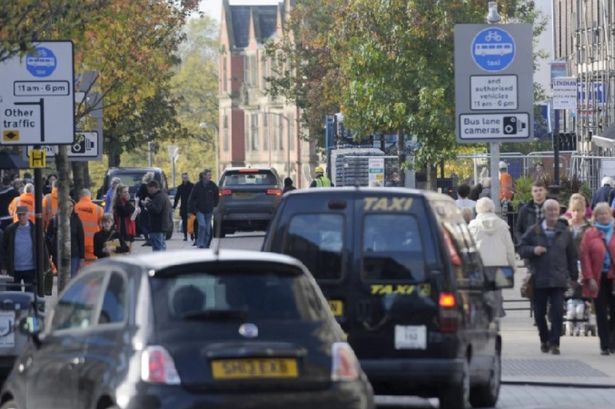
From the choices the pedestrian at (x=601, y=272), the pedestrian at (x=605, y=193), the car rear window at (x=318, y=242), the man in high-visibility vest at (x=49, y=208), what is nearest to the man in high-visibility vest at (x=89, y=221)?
the man in high-visibility vest at (x=49, y=208)

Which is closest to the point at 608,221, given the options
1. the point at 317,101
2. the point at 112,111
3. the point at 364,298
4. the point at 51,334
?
the point at 364,298

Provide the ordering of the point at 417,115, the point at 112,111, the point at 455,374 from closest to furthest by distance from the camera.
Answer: the point at 455,374 < the point at 112,111 < the point at 417,115

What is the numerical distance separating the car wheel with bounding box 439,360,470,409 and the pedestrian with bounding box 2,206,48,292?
10808 millimetres

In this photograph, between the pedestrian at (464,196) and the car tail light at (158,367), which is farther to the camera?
the pedestrian at (464,196)

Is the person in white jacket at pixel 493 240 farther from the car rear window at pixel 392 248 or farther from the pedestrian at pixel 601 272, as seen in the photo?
the car rear window at pixel 392 248

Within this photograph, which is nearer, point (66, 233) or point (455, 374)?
point (455, 374)

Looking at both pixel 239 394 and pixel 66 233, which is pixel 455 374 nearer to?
pixel 239 394

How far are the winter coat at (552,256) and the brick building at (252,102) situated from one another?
289 ft

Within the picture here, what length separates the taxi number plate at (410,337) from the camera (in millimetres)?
14367

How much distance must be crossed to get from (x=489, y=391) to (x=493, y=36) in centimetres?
1027

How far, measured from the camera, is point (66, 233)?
83.7ft

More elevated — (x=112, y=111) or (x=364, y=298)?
(x=112, y=111)

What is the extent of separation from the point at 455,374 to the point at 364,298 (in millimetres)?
931

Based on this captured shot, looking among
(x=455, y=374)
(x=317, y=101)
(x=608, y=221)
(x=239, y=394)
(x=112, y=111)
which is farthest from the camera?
(x=317, y=101)
